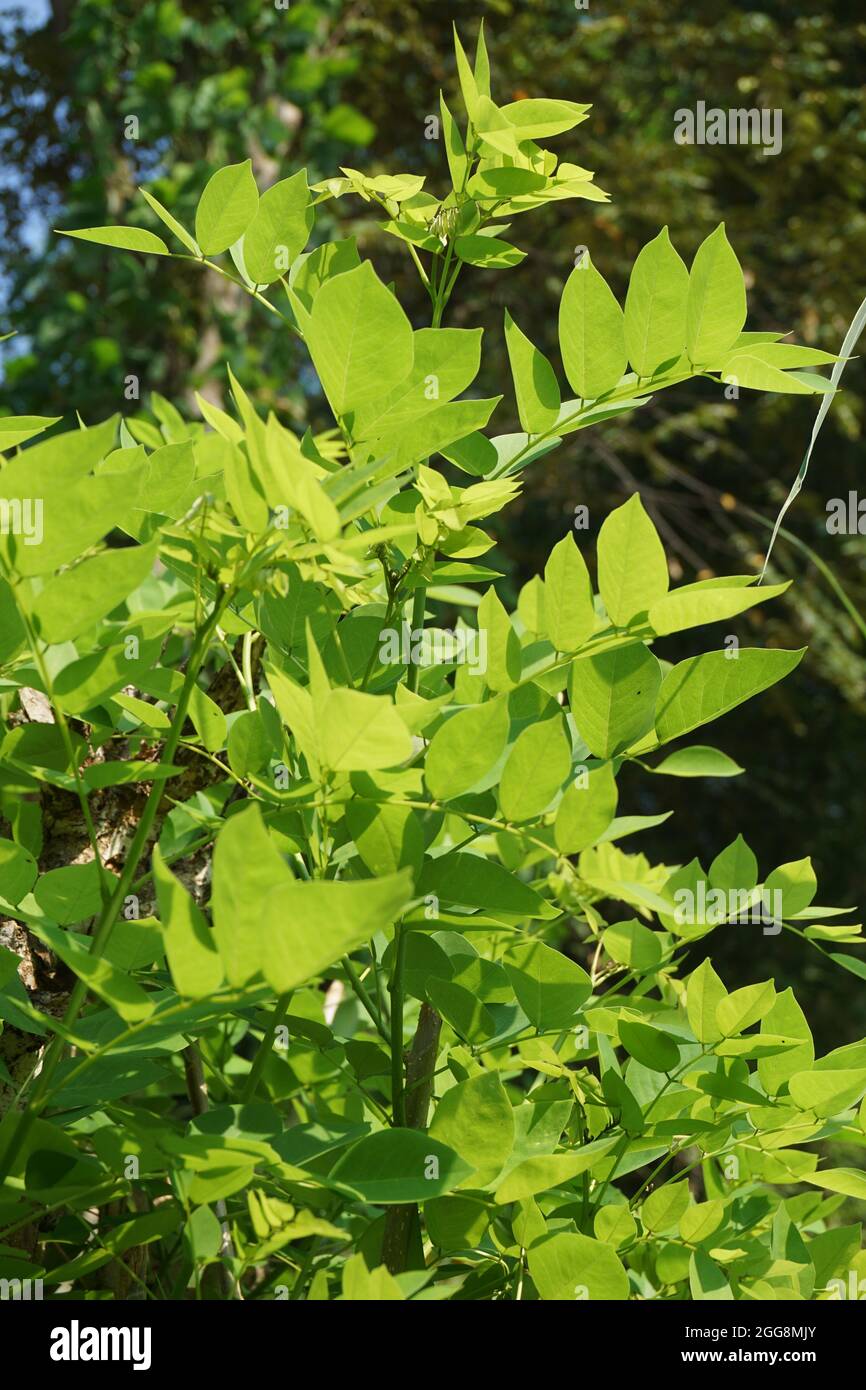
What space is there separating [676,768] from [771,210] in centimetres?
278

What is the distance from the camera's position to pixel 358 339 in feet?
0.95

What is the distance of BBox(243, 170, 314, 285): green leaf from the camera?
35 cm

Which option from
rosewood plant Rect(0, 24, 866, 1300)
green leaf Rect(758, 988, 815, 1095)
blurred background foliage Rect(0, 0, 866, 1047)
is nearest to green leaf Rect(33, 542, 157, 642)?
rosewood plant Rect(0, 24, 866, 1300)

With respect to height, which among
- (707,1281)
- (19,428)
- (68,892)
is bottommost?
(707,1281)

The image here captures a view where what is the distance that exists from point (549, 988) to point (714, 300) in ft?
0.61

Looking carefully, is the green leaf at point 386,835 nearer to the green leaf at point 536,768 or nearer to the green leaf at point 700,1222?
the green leaf at point 536,768

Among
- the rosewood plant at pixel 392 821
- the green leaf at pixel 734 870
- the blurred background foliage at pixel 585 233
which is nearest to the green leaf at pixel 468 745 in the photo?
the rosewood plant at pixel 392 821

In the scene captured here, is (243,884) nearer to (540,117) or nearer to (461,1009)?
(461,1009)

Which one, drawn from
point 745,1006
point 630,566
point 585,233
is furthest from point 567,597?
point 585,233

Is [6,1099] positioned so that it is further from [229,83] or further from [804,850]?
[804,850]

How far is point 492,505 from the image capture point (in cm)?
31

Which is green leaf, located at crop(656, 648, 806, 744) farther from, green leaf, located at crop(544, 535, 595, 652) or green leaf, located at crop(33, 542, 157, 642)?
green leaf, located at crop(33, 542, 157, 642)

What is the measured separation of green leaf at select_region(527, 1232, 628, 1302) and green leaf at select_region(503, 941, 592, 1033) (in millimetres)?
53

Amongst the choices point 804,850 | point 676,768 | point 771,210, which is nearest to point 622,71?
point 771,210
